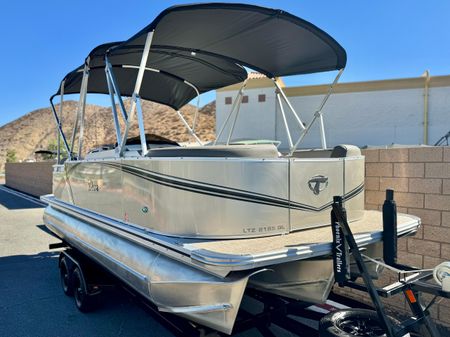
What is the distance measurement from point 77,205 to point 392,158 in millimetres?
3651

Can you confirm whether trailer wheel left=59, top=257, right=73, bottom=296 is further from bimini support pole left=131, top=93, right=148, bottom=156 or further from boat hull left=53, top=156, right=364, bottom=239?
bimini support pole left=131, top=93, right=148, bottom=156

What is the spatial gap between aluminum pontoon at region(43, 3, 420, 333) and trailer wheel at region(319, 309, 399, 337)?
173mm

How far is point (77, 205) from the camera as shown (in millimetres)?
4449

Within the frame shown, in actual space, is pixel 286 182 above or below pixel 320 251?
above

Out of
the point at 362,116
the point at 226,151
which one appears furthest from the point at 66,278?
the point at 362,116

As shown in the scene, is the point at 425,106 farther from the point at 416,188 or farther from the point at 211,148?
the point at 211,148

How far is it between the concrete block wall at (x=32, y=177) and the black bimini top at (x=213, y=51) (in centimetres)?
1136

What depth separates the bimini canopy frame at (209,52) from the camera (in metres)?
3.20

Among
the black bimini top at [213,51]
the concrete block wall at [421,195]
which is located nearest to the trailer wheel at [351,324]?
the concrete block wall at [421,195]

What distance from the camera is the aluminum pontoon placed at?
7.62 ft

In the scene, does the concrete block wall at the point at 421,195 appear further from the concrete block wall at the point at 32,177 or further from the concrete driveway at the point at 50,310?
the concrete block wall at the point at 32,177

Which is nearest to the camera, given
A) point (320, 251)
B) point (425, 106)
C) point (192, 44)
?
point (320, 251)

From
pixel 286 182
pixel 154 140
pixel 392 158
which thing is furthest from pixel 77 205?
pixel 392 158

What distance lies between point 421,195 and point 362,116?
12587 millimetres
